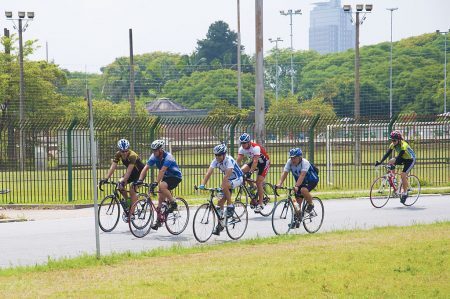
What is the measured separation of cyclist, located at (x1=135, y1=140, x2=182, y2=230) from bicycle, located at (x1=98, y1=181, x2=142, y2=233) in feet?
3.53

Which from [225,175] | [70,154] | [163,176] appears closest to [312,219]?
[225,175]

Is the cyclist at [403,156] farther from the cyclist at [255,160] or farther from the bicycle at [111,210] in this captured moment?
the bicycle at [111,210]

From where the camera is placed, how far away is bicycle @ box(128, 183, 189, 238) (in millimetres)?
17484

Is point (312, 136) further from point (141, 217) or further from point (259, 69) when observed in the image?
point (141, 217)

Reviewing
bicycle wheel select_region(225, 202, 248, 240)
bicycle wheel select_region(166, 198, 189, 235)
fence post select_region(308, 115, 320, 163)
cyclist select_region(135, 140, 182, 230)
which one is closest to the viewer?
bicycle wheel select_region(225, 202, 248, 240)

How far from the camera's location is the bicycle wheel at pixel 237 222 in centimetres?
1681

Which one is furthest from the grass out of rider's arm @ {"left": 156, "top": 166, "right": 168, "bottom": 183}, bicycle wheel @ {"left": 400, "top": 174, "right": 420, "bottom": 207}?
bicycle wheel @ {"left": 400, "top": 174, "right": 420, "bottom": 207}

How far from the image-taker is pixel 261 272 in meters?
12.0

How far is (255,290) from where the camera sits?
35.1 feet

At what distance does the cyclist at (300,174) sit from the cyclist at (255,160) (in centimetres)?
300

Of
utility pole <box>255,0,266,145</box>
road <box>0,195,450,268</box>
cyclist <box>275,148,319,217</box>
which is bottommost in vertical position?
road <box>0,195,450,268</box>

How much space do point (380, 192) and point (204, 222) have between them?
26.2ft

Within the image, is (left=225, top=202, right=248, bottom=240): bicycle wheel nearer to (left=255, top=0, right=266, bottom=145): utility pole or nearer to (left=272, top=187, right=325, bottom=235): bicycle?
(left=272, top=187, right=325, bottom=235): bicycle

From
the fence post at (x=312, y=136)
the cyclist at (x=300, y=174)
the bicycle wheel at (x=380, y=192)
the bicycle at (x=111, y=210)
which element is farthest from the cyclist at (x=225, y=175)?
the fence post at (x=312, y=136)
